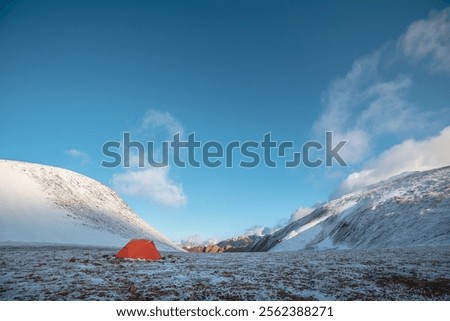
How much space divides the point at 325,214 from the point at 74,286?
7915 centimetres

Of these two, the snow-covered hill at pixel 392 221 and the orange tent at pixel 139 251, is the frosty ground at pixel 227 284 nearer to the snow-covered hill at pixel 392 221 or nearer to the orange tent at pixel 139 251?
the orange tent at pixel 139 251

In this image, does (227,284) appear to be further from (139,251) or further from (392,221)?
(392,221)

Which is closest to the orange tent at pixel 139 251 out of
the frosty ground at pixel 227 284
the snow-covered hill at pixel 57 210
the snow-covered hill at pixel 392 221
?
the frosty ground at pixel 227 284

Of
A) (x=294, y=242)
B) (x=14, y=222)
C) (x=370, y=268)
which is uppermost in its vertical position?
(x=14, y=222)

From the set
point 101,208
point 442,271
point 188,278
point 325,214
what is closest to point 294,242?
point 325,214

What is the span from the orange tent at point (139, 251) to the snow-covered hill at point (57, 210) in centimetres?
3722

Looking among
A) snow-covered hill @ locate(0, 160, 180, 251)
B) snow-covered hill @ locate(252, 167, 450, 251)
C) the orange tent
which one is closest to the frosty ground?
the orange tent

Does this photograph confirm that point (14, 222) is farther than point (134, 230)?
No

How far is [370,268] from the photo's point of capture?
1598cm

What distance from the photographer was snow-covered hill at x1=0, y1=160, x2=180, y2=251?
52.5 meters

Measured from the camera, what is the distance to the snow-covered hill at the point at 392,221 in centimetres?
4041

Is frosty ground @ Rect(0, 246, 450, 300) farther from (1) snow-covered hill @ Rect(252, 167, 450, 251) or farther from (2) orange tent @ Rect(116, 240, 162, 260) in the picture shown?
(1) snow-covered hill @ Rect(252, 167, 450, 251)

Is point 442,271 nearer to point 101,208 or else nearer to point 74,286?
point 74,286

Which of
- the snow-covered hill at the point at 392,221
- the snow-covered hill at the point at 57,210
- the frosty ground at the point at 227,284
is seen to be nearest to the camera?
the frosty ground at the point at 227,284
